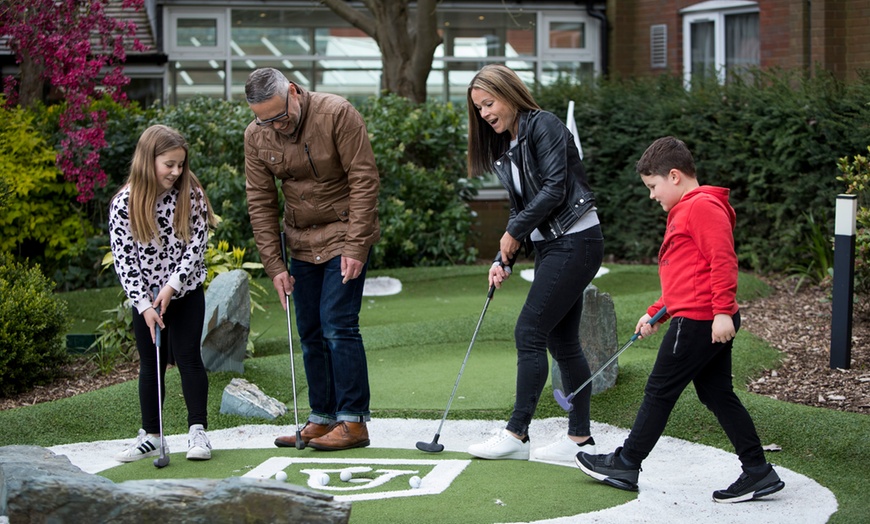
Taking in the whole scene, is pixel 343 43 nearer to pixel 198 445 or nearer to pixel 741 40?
pixel 741 40

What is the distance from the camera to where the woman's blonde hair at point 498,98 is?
4758 millimetres

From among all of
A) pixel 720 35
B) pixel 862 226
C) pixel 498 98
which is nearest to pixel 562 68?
pixel 720 35

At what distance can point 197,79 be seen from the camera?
48.2 ft

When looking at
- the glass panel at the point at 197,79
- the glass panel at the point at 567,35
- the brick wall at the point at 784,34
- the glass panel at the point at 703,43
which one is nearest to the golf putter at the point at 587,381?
the brick wall at the point at 784,34

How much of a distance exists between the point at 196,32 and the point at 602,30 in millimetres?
5874

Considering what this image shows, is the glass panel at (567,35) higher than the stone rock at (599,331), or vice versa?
the glass panel at (567,35)

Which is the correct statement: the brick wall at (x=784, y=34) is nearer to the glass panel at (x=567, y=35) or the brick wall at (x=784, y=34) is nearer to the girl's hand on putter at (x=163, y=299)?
the glass panel at (x=567, y=35)

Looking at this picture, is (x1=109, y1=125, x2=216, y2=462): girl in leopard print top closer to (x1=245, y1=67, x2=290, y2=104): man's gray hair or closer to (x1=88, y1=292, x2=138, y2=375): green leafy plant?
(x1=245, y1=67, x2=290, y2=104): man's gray hair

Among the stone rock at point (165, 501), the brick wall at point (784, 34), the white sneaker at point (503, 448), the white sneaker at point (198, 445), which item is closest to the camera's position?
the stone rock at point (165, 501)

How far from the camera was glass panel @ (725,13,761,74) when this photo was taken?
1409 centimetres

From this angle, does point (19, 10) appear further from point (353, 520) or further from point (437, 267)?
point (353, 520)

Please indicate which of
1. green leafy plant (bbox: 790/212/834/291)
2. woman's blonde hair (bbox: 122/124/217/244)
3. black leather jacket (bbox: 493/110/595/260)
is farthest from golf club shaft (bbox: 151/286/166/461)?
green leafy plant (bbox: 790/212/834/291)

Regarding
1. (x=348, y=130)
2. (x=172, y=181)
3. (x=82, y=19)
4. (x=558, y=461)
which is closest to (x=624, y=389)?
(x=558, y=461)

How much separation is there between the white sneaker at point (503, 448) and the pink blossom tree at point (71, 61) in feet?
20.9
